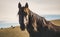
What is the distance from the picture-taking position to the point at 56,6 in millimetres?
1444

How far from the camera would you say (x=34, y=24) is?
1245mm

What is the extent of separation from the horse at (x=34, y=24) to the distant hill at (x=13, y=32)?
0.12 feet

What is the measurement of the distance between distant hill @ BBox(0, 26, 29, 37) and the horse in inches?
1.5

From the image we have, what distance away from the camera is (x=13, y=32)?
1.25 m

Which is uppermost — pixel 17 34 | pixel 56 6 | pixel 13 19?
pixel 56 6

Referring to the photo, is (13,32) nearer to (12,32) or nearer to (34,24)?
(12,32)

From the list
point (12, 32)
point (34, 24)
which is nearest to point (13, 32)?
point (12, 32)

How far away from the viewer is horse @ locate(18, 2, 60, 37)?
48.1 inches

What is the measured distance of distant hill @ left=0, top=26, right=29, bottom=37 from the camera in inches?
48.6

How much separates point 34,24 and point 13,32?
22cm

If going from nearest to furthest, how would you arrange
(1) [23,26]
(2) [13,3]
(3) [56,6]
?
(1) [23,26], (2) [13,3], (3) [56,6]

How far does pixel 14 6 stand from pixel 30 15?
207 mm

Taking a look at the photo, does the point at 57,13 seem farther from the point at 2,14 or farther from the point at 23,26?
the point at 2,14

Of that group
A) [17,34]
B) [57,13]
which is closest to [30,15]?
[17,34]
